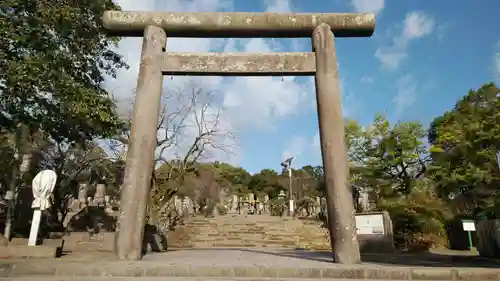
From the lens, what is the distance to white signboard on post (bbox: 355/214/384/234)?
1188 cm

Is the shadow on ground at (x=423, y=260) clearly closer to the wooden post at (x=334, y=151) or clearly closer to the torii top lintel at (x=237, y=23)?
the wooden post at (x=334, y=151)

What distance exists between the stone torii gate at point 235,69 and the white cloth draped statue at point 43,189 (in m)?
3.36

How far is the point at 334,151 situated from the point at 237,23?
352 centimetres

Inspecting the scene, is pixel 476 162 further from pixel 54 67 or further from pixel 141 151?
pixel 54 67

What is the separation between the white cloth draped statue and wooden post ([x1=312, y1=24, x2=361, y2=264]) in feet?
22.4

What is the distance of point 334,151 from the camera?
6.05m

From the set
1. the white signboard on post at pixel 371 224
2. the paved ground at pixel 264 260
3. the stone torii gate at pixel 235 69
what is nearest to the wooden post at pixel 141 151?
the stone torii gate at pixel 235 69

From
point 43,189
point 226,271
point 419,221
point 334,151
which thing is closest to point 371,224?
point 419,221

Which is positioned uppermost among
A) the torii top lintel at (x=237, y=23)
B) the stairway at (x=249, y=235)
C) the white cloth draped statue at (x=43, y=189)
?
the torii top lintel at (x=237, y=23)

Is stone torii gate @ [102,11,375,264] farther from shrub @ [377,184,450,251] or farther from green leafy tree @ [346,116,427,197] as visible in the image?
green leafy tree @ [346,116,427,197]

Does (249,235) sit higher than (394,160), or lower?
lower

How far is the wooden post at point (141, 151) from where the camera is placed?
580 centimetres

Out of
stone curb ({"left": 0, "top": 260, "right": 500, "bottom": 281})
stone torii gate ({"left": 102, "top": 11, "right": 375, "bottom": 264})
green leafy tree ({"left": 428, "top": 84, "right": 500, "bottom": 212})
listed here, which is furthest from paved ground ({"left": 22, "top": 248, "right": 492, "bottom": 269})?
green leafy tree ({"left": 428, "top": 84, "right": 500, "bottom": 212})

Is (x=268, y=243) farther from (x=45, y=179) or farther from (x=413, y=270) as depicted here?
(x=413, y=270)
